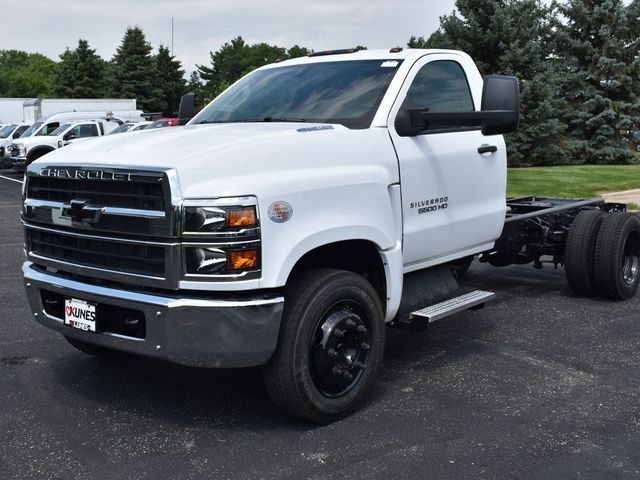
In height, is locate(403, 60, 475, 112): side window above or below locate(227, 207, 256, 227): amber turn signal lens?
above

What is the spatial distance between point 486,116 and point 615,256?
8.67 feet

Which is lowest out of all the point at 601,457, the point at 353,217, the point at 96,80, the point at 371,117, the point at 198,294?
the point at 601,457

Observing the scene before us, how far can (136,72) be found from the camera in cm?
6644

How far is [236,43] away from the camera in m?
127

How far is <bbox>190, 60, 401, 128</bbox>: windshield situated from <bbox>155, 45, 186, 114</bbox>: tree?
221ft

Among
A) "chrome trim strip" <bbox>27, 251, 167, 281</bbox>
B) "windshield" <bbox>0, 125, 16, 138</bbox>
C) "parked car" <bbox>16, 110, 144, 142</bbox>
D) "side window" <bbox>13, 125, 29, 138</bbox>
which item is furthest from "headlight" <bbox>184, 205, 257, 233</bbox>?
"windshield" <bbox>0, 125, 16, 138</bbox>

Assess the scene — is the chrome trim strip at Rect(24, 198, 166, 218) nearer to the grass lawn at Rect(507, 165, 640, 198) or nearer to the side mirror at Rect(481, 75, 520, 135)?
the side mirror at Rect(481, 75, 520, 135)

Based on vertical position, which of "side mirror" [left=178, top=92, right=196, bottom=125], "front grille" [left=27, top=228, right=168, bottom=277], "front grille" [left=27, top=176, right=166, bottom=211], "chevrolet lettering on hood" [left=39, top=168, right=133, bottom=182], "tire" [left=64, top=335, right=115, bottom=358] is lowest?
"tire" [left=64, top=335, right=115, bottom=358]

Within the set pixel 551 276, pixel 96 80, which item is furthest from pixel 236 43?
pixel 551 276

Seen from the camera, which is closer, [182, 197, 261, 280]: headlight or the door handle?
[182, 197, 261, 280]: headlight

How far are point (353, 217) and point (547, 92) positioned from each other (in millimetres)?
21215

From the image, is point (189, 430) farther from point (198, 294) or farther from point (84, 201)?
point (84, 201)

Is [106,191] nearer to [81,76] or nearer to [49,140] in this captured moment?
[49,140]

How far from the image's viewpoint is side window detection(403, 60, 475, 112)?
5.01 meters
